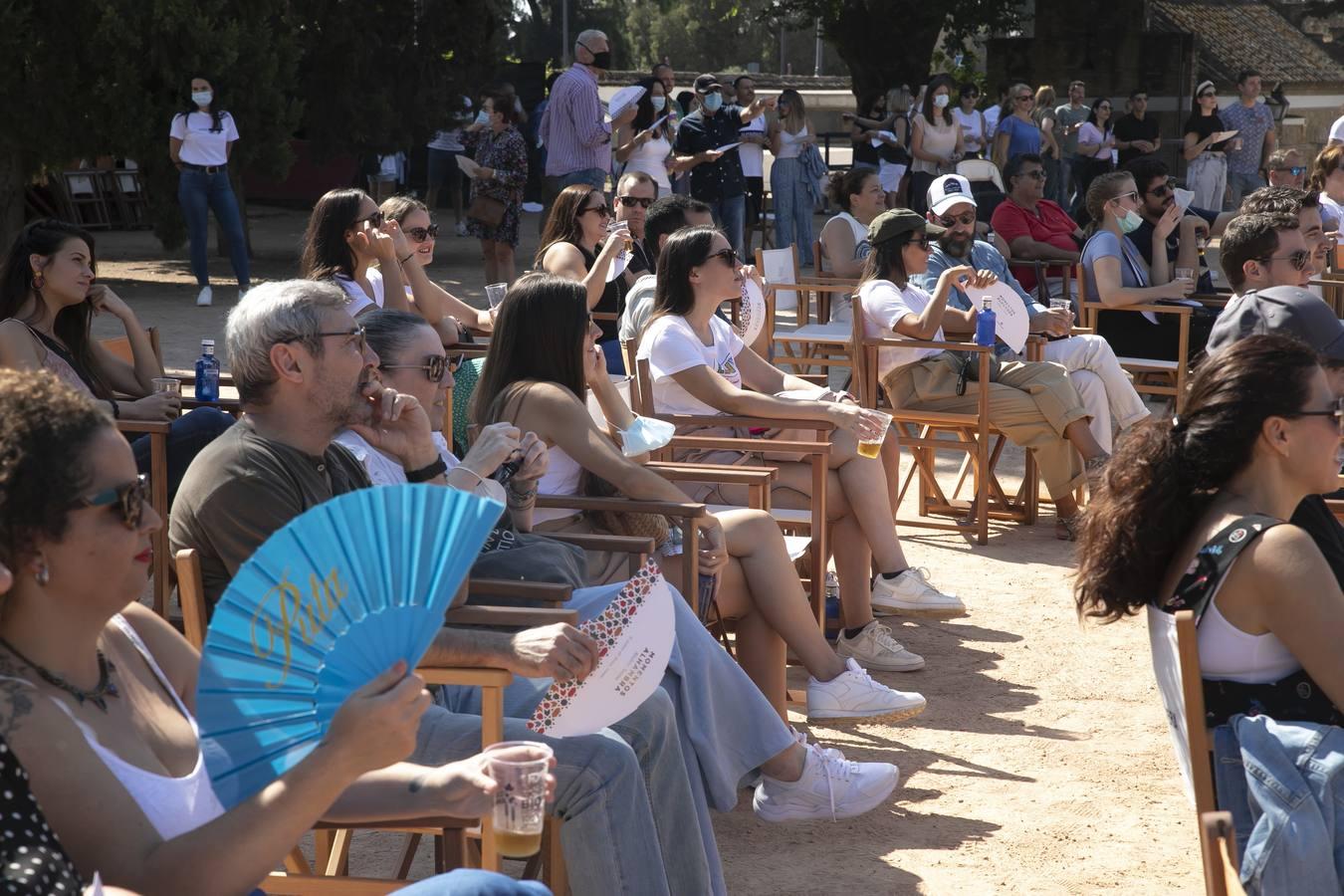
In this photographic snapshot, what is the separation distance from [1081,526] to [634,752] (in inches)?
34.8

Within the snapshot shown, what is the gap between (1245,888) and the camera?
87.4 inches

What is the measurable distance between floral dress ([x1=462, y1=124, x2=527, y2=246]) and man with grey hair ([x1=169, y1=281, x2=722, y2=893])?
844cm

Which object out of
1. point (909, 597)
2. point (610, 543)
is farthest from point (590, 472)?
point (909, 597)

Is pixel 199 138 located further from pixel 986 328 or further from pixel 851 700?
pixel 851 700

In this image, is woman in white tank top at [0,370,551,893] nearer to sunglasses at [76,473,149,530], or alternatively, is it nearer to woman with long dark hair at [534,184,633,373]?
sunglasses at [76,473,149,530]

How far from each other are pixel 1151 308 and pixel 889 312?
72.7 inches

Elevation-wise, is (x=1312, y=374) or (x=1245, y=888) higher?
(x=1312, y=374)

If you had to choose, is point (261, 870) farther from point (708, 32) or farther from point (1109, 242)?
point (708, 32)

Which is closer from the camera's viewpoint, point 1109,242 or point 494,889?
point 494,889

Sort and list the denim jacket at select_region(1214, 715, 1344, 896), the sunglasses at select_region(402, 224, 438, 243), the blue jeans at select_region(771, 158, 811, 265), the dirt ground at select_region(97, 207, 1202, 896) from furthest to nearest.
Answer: the blue jeans at select_region(771, 158, 811, 265) < the sunglasses at select_region(402, 224, 438, 243) < the dirt ground at select_region(97, 207, 1202, 896) < the denim jacket at select_region(1214, 715, 1344, 896)

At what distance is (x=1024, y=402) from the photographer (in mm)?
6078

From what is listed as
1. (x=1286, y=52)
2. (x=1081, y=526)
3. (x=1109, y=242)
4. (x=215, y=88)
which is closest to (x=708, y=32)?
(x=1286, y=52)

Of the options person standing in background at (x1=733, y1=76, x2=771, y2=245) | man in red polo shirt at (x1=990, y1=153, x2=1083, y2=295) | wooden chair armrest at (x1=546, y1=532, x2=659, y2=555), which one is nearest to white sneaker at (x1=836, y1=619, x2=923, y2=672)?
wooden chair armrest at (x1=546, y1=532, x2=659, y2=555)

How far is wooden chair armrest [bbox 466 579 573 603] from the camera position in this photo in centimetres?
293
